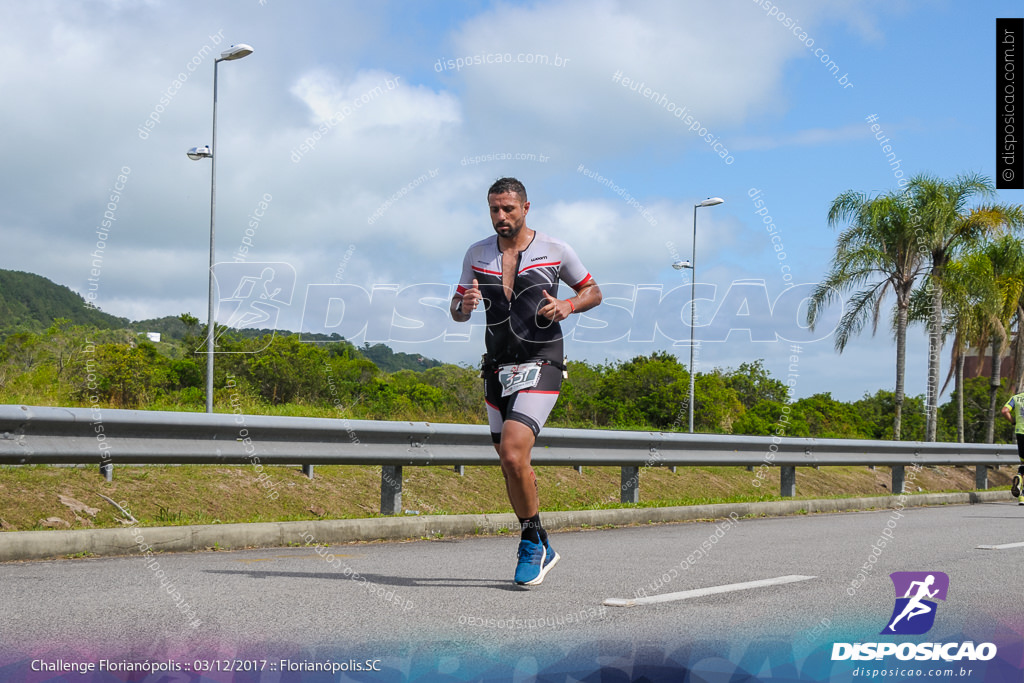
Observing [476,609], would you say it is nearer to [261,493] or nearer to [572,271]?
[572,271]

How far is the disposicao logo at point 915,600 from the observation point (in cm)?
419

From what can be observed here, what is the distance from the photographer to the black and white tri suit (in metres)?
5.11

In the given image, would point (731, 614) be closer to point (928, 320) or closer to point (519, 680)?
point (519, 680)

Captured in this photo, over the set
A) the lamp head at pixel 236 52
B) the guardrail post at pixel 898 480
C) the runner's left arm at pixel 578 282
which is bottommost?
the guardrail post at pixel 898 480

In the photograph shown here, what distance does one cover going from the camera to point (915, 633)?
406 cm

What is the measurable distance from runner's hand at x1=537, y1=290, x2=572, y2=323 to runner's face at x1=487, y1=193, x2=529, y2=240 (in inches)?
15.5

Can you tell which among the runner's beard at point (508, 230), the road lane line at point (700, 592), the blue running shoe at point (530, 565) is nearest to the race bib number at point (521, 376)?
the runner's beard at point (508, 230)

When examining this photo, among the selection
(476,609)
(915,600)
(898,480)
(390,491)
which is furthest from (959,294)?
(476,609)

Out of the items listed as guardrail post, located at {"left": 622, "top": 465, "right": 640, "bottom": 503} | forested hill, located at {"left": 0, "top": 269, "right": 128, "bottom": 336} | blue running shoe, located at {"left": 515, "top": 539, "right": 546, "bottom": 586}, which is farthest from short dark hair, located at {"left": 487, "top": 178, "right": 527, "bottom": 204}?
forested hill, located at {"left": 0, "top": 269, "right": 128, "bottom": 336}

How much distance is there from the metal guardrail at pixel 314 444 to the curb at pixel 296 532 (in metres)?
0.46

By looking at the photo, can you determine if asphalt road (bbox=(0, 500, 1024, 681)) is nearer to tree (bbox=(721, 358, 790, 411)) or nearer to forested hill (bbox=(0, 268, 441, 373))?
tree (bbox=(721, 358, 790, 411))

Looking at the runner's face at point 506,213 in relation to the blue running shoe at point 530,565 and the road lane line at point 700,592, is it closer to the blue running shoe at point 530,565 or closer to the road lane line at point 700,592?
the blue running shoe at point 530,565

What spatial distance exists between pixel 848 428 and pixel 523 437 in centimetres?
3898

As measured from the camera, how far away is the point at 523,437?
5.06m
